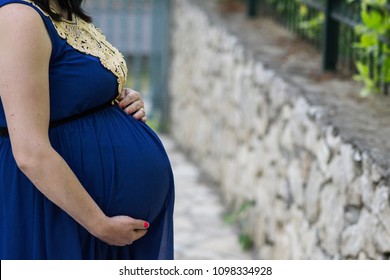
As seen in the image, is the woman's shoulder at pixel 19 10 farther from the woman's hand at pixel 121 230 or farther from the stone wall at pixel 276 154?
the stone wall at pixel 276 154

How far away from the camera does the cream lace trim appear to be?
2502 millimetres

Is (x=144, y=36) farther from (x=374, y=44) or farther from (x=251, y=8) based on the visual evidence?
(x=374, y=44)

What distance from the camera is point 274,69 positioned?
5672 mm

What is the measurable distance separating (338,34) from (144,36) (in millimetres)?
5607

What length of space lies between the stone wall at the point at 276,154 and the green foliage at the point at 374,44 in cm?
22

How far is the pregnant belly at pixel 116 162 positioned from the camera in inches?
100

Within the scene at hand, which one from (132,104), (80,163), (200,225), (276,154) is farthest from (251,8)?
(80,163)

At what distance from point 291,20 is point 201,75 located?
5.48 ft

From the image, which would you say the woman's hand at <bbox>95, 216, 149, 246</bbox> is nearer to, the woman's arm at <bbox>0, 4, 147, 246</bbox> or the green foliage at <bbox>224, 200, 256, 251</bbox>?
the woman's arm at <bbox>0, 4, 147, 246</bbox>

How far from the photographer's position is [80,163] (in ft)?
8.35

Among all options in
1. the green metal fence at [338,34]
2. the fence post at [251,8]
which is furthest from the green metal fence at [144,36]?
the green metal fence at [338,34]

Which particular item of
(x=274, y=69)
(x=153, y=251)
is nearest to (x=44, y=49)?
(x=153, y=251)

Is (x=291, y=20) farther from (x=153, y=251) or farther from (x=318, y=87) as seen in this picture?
(x=153, y=251)

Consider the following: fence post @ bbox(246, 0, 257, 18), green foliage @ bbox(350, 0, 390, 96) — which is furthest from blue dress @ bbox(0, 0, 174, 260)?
fence post @ bbox(246, 0, 257, 18)
